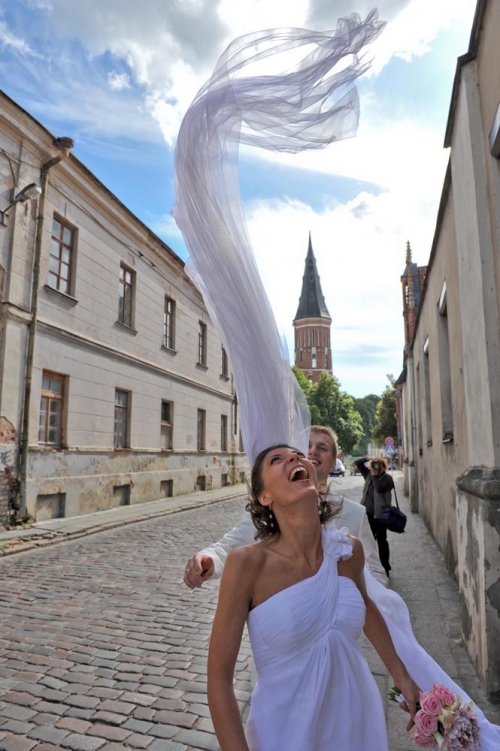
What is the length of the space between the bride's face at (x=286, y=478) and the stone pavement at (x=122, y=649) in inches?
80.9

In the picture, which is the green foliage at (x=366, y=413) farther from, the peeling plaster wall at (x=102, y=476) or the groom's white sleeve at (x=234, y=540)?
the groom's white sleeve at (x=234, y=540)

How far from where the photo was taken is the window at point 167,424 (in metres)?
18.8

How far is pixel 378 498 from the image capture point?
6.88 m

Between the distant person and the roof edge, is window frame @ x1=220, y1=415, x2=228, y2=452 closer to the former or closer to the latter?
the distant person

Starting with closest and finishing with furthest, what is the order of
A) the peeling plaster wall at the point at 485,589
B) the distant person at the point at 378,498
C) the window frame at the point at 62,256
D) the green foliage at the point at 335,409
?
the peeling plaster wall at the point at 485,589
the distant person at the point at 378,498
the window frame at the point at 62,256
the green foliage at the point at 335,409

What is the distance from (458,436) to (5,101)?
11.1m

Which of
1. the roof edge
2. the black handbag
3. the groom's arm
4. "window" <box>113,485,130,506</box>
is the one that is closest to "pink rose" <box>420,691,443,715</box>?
the groom's arm

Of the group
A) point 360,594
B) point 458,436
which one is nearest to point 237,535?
point 360,594

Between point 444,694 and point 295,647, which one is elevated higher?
point 295,647

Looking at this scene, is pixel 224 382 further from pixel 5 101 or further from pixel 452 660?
pixel 452 660

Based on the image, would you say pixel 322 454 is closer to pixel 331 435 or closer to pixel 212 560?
pixel 331 435

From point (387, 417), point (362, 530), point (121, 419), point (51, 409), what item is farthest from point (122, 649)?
point (387, 417)

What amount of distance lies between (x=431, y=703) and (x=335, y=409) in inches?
2342

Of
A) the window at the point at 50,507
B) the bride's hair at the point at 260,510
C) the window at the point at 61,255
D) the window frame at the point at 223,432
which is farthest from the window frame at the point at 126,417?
the bride's hair at the point at 260,510
